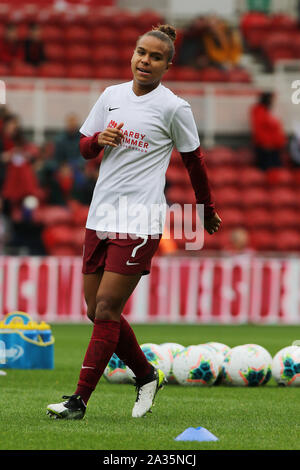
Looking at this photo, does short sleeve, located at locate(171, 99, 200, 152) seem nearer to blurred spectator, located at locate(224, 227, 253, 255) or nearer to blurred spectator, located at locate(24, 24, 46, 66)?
blurred spectator, located at locate(224, 227, 253, 255)

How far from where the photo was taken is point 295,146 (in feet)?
70.5

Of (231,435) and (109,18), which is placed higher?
(109,18)

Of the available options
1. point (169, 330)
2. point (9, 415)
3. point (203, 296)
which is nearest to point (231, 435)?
point (9, 415)

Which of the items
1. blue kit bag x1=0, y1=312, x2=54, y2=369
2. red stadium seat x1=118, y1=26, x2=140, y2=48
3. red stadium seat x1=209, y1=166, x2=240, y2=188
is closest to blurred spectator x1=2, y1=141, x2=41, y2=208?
red stadium seat x1=209, y1=166, x2=240, y2=188

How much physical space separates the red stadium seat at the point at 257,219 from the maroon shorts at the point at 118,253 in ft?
45.1

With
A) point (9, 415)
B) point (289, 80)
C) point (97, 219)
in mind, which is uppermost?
point (289, 80)

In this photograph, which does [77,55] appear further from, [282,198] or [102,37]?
[282,198]

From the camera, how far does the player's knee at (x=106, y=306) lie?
21.6 feet

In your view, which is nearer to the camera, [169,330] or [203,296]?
[169,330]

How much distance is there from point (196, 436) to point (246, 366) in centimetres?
327

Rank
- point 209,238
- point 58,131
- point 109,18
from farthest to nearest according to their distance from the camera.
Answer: point 109,18 → point 58,131 → point 209,238

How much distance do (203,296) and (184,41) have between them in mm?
7388
